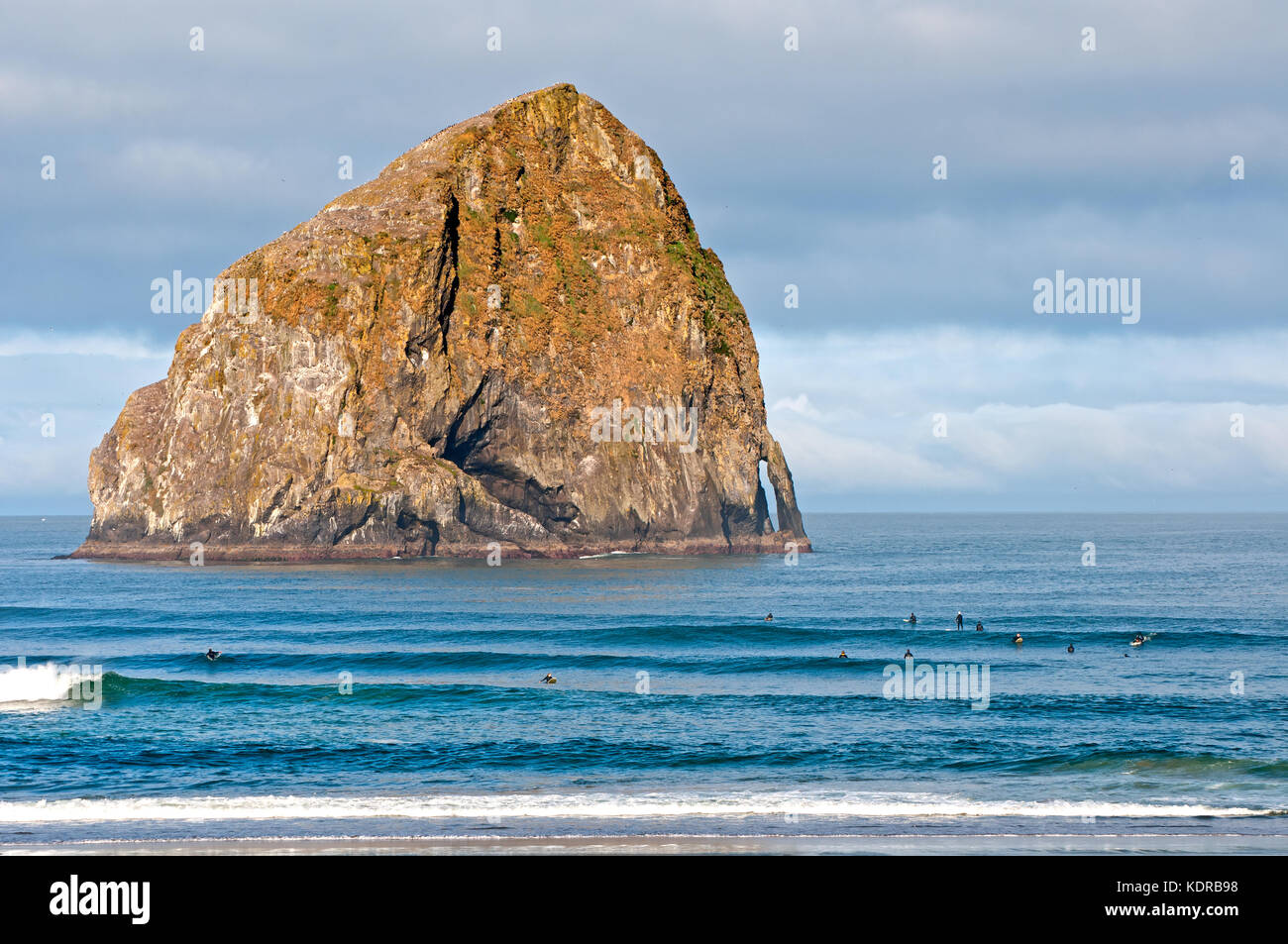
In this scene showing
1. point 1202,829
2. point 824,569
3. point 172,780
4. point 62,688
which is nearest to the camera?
point 1202,829

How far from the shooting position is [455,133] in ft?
468

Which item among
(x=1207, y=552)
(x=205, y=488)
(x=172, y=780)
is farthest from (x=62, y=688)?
(x=1207, y=552)

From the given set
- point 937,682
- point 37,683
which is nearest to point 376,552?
point 37,683

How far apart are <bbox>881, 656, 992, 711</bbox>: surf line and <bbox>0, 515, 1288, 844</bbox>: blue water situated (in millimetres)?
485

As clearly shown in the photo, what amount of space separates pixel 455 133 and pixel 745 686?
120 metres

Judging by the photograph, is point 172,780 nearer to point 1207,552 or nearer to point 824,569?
point 824,569

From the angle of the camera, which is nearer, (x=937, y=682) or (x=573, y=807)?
(x=573, y=807)

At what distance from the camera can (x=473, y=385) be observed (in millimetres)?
132625

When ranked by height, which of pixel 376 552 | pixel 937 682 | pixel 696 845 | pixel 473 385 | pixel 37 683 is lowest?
pixel 937 682

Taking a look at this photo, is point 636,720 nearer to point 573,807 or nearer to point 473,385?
point 573,807

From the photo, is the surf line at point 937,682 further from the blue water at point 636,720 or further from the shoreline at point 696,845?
the shoreline at point 696,845

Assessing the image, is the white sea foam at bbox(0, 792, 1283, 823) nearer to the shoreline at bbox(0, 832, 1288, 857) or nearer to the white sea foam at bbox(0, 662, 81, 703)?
the shoreline at bbox(0, 832, 1288, 857)

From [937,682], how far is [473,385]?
100 m

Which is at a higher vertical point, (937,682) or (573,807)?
(573,807)
